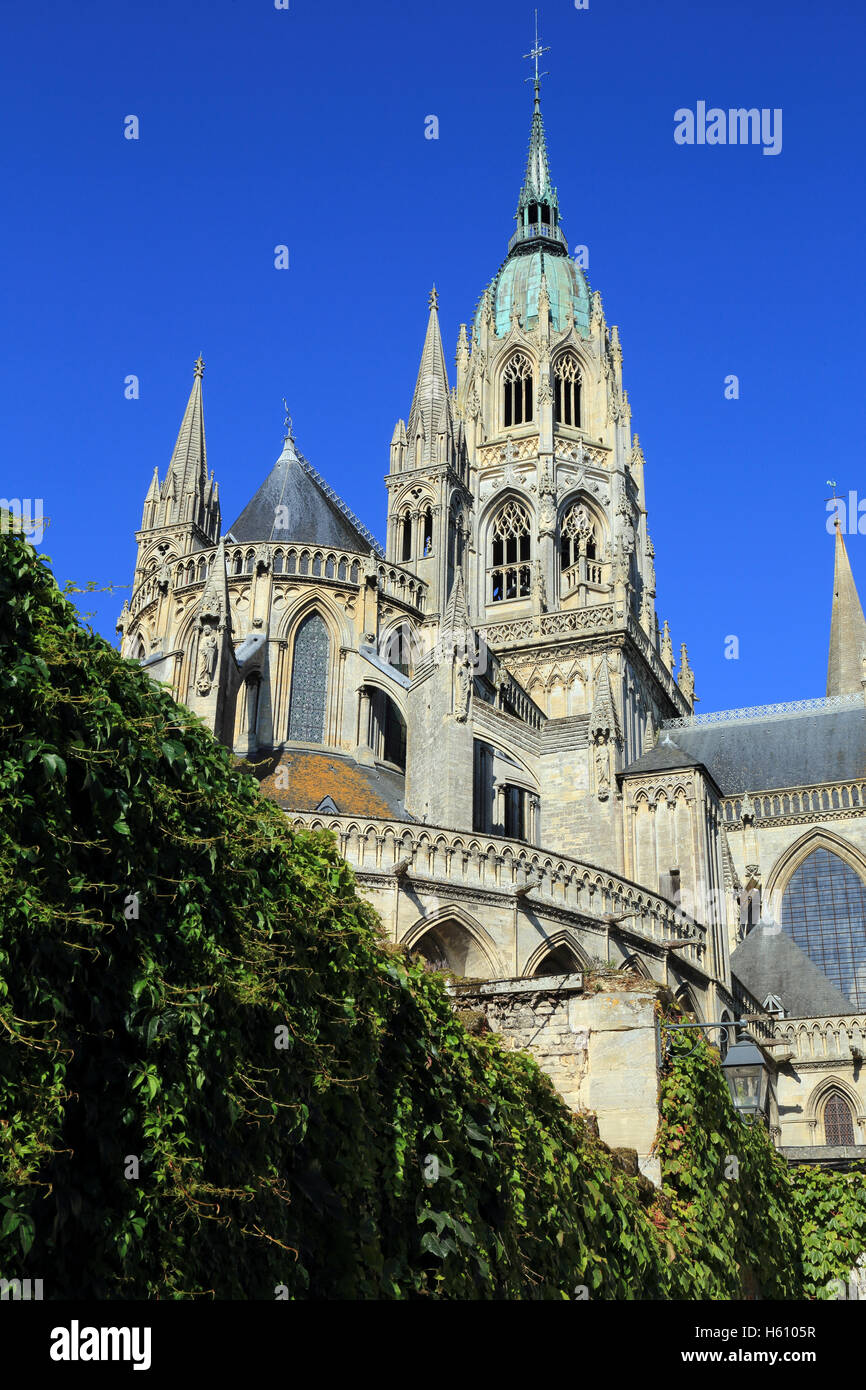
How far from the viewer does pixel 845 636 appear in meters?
59.0

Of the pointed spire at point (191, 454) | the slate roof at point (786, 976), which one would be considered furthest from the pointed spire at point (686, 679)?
the pointed spire at point (191, 454)

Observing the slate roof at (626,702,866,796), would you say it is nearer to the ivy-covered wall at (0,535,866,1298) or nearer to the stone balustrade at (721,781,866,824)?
the stone balustrade at (721,781,866,824)

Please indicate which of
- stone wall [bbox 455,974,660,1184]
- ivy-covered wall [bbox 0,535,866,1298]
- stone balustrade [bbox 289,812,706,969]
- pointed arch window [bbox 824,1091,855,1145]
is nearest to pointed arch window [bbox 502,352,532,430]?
pointed arch window [bbox 824,1091,855,1145]

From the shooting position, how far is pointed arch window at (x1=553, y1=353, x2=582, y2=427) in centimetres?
5394

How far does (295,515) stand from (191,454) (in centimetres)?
375

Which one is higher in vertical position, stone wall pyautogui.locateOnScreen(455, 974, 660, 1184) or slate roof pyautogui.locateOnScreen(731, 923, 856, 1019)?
slate roof pyautogui.locateOnScreen(731, 923, 856, 1019)

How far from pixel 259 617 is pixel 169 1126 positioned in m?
26.4

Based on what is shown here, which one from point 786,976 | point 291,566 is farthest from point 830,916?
point 291,566

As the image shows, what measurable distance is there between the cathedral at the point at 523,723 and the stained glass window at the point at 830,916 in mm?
81

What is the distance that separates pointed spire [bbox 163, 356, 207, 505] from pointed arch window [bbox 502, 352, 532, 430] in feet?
61.1

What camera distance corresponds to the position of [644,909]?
2720 cm
